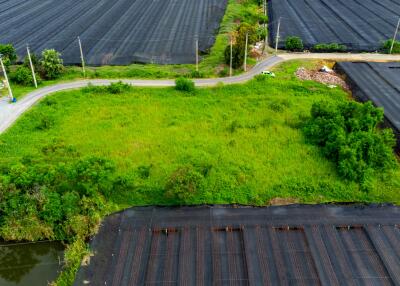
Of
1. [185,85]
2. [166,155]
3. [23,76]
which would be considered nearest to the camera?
[166,155]

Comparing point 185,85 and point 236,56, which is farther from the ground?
point 236,56

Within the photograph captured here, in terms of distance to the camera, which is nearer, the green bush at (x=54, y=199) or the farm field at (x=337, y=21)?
the green bush at (x=54, y=199)

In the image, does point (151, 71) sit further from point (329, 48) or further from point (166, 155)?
point (329, 48)

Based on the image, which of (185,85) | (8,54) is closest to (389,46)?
(185,85)

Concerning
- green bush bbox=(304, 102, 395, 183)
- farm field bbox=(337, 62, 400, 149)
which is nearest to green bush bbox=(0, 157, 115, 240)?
green bush bbox=(304, 102, 395, 183)

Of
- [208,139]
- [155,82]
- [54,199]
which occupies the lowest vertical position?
[208,139]

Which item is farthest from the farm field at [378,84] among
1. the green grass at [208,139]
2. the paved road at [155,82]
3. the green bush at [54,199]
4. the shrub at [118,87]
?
the green bush at [54,199]

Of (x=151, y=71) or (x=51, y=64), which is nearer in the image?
(x=51, y=64)

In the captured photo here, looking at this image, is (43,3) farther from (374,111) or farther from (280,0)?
(374,111)

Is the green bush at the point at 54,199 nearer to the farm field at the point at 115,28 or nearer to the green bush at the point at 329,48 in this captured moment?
the farm field at the point at 115,28
